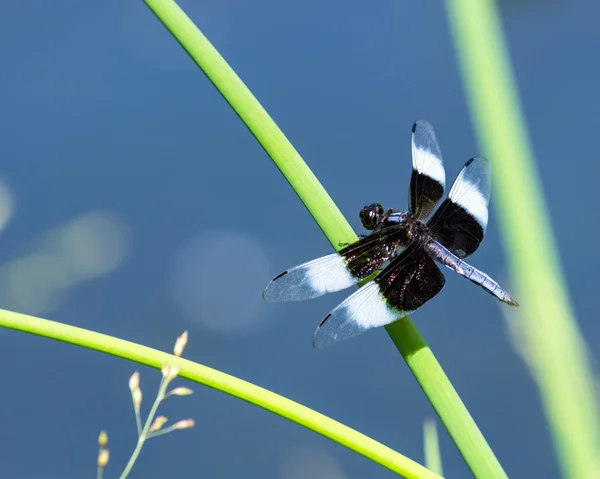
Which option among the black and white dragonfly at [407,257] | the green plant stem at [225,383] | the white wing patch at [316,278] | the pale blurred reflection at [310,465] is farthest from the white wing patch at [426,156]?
the pale blurred reflection at [310,465]

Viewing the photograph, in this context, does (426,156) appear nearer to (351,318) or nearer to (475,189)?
(475,189)

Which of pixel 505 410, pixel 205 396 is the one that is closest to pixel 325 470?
pixel 205 396

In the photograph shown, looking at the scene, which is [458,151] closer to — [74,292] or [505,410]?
[505,410]

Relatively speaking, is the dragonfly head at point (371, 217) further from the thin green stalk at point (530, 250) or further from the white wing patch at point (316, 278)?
the thin green stalk at point (530, 250)

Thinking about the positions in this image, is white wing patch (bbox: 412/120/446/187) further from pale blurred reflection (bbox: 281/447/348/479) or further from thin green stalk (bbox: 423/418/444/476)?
pale blurred reflection (bbox: 281/447/348/479)

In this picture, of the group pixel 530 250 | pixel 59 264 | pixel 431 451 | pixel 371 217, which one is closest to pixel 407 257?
pixel 371 217
